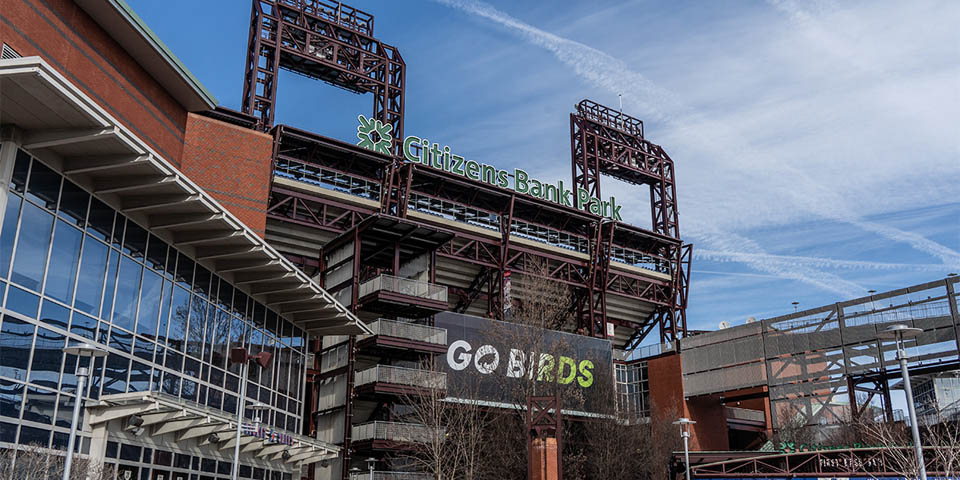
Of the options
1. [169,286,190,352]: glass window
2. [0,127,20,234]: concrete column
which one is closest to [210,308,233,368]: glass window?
[169,286,190,352]: glass window

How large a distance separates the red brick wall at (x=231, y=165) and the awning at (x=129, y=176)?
8677 mm

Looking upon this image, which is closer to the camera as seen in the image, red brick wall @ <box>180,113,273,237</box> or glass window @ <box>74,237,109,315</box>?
glass window @ <box>74,237,109,315</box>

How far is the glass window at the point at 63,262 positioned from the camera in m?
20.8

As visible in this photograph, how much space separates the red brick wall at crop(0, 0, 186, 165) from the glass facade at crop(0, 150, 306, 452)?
244 inches

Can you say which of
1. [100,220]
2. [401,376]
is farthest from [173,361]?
[401,376]

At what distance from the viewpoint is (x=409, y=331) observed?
50188 mm

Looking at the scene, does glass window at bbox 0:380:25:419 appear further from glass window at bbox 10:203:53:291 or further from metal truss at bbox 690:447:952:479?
metal truss at bbox 690:447:952:479

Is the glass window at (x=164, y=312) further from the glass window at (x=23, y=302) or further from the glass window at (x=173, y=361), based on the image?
the glass window at (x=23, y=302)

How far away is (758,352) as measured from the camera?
61.5m

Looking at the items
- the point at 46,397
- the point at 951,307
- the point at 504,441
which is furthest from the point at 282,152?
the point at 951,307

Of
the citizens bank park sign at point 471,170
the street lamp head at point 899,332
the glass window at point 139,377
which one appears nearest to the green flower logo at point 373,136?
the citizens bank park sign at point 471,170

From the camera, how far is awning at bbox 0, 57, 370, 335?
61.0 feet

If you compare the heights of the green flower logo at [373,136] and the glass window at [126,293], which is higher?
the green flower logo at [373,136]

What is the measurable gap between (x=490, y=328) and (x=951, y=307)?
30.2 m
